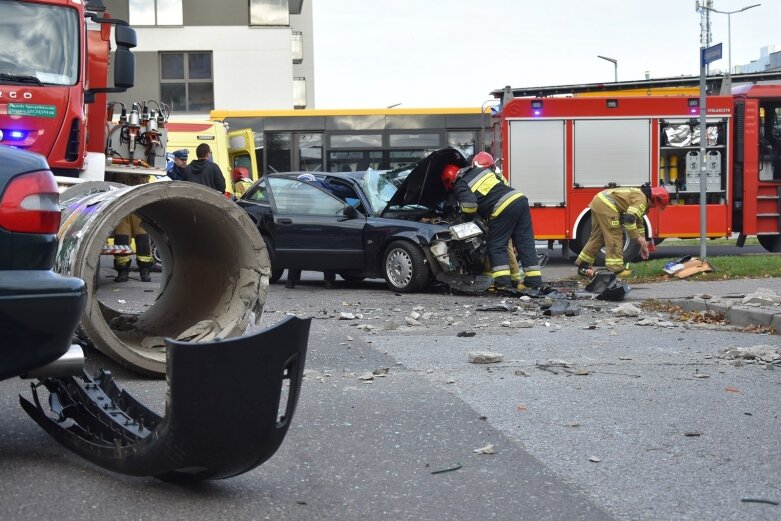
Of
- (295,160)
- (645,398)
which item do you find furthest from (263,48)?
(645,398)

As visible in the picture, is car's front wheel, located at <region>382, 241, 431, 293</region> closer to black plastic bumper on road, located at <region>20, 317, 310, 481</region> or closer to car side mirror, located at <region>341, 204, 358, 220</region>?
car side mirror, located at <region>341, 204, 358, 220</region>

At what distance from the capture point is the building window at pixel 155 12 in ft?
128

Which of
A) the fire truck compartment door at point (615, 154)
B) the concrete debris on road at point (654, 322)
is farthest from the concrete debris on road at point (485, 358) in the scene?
the fire truck compartment door at point (615, 154)

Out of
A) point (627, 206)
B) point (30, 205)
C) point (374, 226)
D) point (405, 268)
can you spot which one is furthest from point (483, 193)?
point (30, 205)

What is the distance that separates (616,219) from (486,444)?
1097 cm

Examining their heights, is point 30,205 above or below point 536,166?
below

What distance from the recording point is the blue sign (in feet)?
46.5

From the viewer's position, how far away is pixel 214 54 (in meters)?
39.8

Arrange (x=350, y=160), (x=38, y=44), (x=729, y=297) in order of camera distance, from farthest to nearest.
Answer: (x=350, y=160) < (x=729, y=297) < (x=38, y=44)

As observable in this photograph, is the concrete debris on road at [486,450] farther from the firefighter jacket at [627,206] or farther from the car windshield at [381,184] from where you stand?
the firefighter jacket at [627,206]

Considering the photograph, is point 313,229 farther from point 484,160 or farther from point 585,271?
point 585,271

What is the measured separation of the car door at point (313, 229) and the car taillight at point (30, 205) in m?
10.0

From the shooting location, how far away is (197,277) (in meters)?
8.23

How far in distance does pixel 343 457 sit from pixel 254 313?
2488mm
